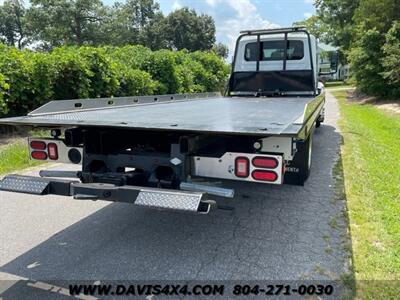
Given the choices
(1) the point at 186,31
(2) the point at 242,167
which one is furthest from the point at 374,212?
(1) the point at 186,31

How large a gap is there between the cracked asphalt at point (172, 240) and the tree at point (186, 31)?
5999cm

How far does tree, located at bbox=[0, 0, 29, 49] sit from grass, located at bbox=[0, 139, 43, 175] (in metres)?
71.5

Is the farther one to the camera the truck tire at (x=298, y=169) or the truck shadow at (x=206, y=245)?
A: the truck tire at (x=298, y=169)

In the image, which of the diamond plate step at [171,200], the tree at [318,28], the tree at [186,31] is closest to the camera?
the diamond plate step at [171,200]

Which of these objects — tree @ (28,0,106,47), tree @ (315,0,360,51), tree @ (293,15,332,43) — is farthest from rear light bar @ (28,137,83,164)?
tree @ (28,0,106,47)

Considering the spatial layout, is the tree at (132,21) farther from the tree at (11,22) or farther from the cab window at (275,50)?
the cab window at (275,50)

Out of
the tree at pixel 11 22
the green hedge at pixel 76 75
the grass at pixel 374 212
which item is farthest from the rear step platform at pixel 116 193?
the tree at pixel 11 22

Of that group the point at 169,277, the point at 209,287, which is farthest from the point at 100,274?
the point at 209,287

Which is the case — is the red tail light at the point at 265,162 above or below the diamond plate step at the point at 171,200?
above

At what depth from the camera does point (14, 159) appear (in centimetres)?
698

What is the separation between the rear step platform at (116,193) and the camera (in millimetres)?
2834

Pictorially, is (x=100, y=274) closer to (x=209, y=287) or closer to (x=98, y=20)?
(x=209, y=287)

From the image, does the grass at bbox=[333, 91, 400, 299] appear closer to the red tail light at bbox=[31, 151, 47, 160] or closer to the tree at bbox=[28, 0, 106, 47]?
the red tail light at bbox=[31, 151, 47, 160]

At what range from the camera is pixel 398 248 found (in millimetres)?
3543
